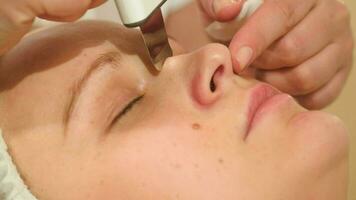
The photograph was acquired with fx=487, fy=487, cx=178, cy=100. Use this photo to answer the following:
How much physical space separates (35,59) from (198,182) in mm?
331

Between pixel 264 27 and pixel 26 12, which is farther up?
pixel 26 12

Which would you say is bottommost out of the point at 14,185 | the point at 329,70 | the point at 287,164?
the point at 329,70

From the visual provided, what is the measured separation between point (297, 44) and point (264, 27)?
121mm

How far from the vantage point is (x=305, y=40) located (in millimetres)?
1004

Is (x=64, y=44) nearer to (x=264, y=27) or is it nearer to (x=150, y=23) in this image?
(x=150, y=23)

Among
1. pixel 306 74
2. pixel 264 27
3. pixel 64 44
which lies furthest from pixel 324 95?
pixel 64 44

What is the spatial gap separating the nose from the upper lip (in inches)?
1.9

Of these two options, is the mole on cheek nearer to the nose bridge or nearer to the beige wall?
the nose bridge

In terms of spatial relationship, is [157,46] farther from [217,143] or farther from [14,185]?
[14,185]

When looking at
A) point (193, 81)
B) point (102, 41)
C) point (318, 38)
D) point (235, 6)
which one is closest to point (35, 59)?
point (102, 41)

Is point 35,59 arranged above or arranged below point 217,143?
above

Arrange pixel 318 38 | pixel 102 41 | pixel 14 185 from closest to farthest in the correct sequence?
pixel 14 185, pixel 102 41, pixel 318 38

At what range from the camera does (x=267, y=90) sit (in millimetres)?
855

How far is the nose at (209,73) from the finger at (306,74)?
0.23 m
